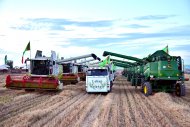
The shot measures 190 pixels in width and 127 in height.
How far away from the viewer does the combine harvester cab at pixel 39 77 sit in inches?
882

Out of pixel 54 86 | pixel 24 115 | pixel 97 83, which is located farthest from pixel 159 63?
pixel 24 115

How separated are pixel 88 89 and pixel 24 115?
36.9 feet

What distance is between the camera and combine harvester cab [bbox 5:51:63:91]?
73.5ft

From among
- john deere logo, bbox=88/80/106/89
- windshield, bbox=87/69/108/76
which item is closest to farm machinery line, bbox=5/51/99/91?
windshield, bbox=87/69/108/76

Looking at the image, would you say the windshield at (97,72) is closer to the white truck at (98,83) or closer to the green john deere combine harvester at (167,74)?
the white truck at (98,83)

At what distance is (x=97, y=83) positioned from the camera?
899 inches

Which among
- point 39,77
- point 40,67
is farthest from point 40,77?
point 40,67

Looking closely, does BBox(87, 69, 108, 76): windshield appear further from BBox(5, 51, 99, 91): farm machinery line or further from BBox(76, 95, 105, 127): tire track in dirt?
BBox(76, 95, 105, 127): tire track in dirt

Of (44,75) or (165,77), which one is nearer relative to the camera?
(165,77)

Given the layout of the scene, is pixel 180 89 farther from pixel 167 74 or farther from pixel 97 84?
pixel 97 84

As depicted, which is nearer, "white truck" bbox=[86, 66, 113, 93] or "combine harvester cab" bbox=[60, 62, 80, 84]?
"white truck" bbox=[86, 66, 113, 93]

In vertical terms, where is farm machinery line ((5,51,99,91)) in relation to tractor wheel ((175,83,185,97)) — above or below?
above

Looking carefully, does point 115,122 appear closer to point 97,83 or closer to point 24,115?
point 24,115

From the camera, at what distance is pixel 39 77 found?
23484mm
